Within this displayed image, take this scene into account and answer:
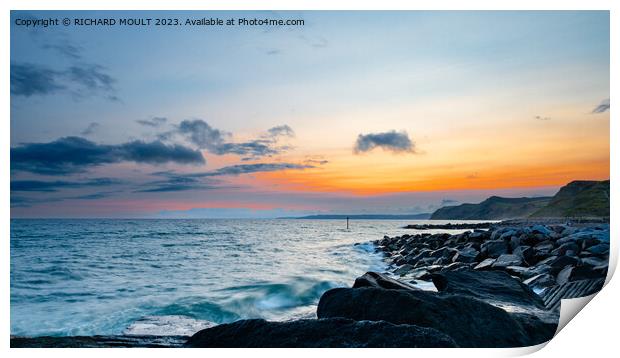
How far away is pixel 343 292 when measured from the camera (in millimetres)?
4957

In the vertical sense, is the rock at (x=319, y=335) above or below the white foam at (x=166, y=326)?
above

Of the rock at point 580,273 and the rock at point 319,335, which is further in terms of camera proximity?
the rock at point 580,273

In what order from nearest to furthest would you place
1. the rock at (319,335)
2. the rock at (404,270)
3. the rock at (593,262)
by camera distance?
the rock at (319,335) → the rock at (593,262) → the rock at (404,270)

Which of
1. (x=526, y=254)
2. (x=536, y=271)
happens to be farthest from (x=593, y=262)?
(x=526, y=254)

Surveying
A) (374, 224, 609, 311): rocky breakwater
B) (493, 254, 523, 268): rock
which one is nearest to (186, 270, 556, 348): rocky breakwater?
(374, 224, 609, 311): rocky breakwater

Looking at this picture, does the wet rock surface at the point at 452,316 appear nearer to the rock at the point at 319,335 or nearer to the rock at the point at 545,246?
the rock at the point at 319,335

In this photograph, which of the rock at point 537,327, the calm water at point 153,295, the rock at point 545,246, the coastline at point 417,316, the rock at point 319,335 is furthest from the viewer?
the rock at point 545,246

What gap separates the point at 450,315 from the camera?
14.0 ft

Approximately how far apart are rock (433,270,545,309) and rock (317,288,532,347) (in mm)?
1214

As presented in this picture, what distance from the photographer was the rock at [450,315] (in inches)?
165

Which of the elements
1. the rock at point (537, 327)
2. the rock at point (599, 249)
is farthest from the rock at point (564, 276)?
the rock at point (537, 327)
